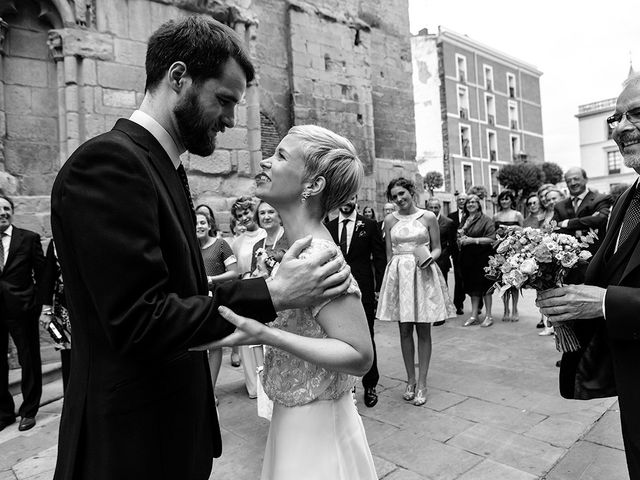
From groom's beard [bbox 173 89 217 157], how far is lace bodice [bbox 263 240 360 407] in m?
0.51

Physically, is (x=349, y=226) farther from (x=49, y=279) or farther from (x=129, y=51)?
(x=129, y=51)

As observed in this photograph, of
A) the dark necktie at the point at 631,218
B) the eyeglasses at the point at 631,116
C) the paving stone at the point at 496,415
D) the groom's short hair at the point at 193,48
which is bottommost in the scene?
the paving stone at the point at 496,415

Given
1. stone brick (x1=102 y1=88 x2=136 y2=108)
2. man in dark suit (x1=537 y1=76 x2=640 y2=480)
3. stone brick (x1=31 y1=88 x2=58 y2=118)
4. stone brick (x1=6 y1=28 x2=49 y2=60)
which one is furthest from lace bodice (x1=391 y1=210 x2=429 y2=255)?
stone brick (x1=6 y1=28 x2=49 y2=60)

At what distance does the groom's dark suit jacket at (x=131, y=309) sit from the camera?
1.15m

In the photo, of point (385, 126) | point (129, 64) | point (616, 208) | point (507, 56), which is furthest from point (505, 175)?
point (616, 208)

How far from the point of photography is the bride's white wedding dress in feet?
5.45

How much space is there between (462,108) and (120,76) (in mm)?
36160

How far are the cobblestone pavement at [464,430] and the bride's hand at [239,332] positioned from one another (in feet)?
6.98

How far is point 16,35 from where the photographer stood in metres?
6.12

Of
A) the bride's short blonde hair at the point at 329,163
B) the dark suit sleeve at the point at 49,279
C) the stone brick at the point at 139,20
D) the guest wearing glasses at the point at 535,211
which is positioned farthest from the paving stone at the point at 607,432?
the stone brick at the point at 139,20

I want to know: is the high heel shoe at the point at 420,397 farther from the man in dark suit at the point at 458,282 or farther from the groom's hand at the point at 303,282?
the man in dark suit at the point at 458,282

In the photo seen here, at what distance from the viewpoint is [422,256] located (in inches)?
179

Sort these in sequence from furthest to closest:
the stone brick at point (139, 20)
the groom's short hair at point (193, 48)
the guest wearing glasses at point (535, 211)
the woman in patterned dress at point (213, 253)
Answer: the guest wearing glasses at point (535, 211), the stone brick at point (139, 20), the woman in patterned dress at point (213, 253), the groom's short hair at point (193, 48)

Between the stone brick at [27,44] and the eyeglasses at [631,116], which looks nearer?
the eyeglasses at [631,116]
